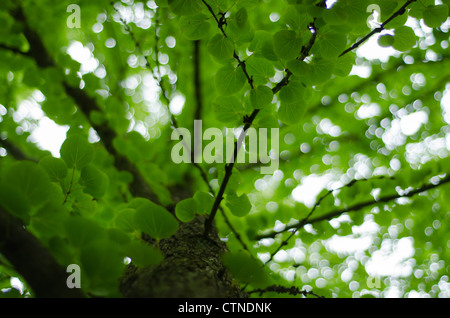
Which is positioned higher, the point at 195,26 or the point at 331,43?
the point at 195,26

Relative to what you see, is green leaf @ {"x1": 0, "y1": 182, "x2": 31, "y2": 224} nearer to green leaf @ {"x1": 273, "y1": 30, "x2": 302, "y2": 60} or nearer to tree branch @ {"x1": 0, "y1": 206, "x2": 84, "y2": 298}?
tree branch @ {"x1": 0, "y1": 206, "x2": 84, "y2": 298}

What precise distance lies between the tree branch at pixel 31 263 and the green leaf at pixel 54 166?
11.7 inches

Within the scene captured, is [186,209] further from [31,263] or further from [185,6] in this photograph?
[185,6]

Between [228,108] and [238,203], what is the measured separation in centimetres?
33

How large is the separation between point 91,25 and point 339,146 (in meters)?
2.64

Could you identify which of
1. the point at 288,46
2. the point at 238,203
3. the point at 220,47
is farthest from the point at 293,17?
the point at 238,203

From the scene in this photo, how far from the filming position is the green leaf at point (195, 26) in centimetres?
78

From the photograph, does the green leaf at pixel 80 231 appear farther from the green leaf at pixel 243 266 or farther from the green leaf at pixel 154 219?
the green leaf at pixel 243 266

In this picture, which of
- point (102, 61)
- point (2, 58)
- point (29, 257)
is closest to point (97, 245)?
point (29, 257)

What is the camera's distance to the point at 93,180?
2.95ft

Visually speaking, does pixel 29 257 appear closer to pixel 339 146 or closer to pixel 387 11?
pixel 387 11

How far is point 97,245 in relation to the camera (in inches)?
21.5

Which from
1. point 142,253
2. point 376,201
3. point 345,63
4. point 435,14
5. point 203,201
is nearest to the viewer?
point 142,253

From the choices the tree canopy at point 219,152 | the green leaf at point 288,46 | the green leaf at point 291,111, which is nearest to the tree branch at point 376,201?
the tree canopy at point 219,152
